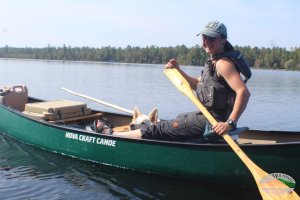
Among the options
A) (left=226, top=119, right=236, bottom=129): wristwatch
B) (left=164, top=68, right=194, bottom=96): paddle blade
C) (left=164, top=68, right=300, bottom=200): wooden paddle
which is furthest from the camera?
(left=164, top=68, right=194, bottom=96): paddle blade

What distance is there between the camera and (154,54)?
116875 mm

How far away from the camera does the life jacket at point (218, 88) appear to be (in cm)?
560

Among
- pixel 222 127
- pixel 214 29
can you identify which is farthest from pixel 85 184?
pixel 214 29

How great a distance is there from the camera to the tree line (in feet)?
323

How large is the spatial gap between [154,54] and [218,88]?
11184cm

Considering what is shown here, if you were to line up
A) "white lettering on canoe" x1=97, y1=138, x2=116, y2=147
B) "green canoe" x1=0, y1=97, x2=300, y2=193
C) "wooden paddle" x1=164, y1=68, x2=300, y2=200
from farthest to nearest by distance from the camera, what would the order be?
"white lettering on canoe" x1=97, y1=138, x2=116, y2=147
"green canoe" x1=0, y1=97, x2=300, y2=193
"wooden paddle" x1=164, y1=68, x2=300, y2=200

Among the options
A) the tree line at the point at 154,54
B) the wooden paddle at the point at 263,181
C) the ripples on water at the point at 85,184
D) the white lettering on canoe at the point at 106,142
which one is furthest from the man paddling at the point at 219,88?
the tree line at the point at 154,54

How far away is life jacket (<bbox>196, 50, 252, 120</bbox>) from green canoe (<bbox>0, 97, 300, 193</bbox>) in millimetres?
567

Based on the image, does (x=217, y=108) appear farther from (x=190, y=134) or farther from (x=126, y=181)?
(x=126, y=181)

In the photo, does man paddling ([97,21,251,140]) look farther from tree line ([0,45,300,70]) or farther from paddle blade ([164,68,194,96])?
tree line ([0,45,300,70])

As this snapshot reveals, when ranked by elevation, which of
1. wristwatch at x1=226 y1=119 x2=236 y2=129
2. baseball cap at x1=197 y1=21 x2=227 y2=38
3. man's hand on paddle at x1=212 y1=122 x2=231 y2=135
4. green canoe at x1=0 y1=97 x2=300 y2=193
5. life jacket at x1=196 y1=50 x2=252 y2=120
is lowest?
A: green canoe at x1=0 y1=97 x2=300 y2=193

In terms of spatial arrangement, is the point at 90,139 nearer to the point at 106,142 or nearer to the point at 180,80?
the point at 106,142

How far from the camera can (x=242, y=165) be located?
6.14 metres

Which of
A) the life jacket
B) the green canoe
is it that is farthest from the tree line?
the life jacket
